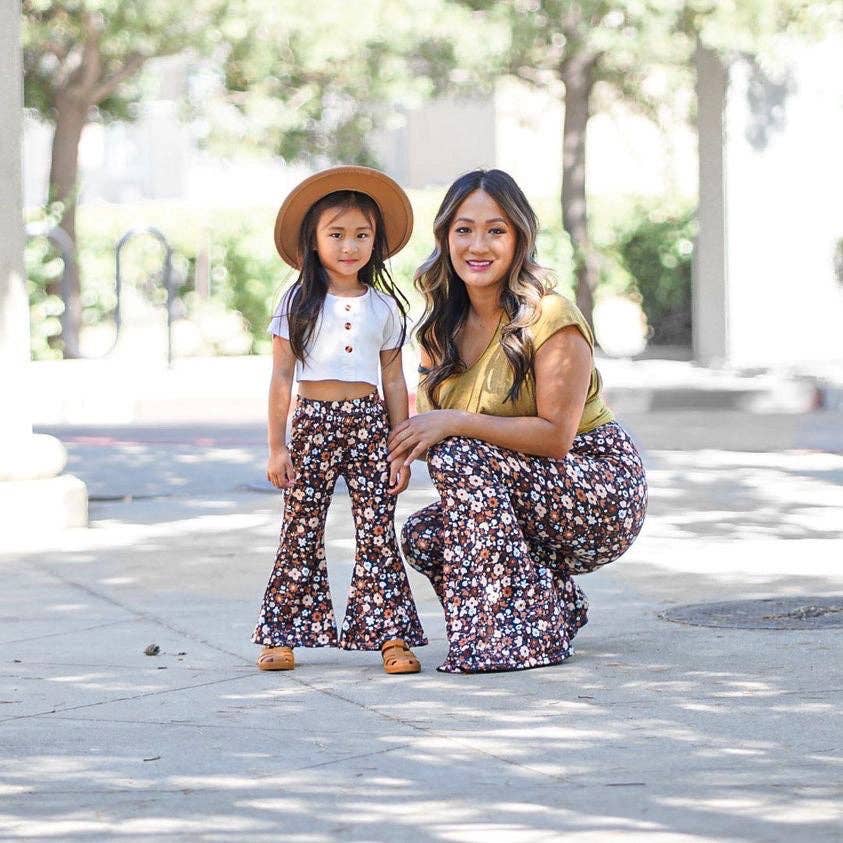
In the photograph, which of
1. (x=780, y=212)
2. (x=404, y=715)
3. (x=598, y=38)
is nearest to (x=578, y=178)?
(x=598, y=38)

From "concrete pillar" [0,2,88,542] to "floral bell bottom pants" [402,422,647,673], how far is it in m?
3.25

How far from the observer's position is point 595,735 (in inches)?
186

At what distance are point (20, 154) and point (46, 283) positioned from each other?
10.4 m

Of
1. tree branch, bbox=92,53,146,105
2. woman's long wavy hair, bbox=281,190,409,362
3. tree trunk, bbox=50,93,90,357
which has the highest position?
tree branch, bbox=92,53,146,105

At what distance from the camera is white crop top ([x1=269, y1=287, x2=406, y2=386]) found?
5500 millimetres

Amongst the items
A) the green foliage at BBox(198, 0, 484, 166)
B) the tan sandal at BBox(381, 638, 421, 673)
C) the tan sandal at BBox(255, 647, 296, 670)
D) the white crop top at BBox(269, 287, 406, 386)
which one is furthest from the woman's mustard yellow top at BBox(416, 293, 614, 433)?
the green foliage at BBox(198, 0, 484, 166)

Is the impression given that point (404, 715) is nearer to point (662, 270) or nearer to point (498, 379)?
point (498, 379)

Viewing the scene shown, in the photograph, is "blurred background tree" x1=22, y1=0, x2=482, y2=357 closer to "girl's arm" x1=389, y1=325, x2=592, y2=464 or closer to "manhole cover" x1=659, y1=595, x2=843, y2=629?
"manhole cover" x1=659, y1=595, x2=843, y2=629

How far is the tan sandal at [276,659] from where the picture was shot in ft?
18.5

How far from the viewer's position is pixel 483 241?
560 centimetres

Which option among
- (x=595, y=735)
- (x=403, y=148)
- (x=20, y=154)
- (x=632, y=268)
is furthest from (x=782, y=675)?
(x=403, y=148)

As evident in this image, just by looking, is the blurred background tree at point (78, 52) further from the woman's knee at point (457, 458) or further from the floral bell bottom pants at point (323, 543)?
the woman's knee at point (457, 458)

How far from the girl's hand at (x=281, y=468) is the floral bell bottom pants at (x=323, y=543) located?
6cm

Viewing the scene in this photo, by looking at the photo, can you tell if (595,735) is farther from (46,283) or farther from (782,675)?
(46,283)
